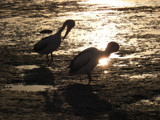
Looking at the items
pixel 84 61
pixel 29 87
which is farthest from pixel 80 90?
pixel 29 87

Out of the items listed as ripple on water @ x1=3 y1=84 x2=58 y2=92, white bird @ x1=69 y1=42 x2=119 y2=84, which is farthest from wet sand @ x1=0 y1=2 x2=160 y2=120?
white bird @ x1=69 y1=42 x2=119 y2=84

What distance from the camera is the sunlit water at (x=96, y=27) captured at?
14969mm

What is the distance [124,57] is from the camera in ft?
45.0

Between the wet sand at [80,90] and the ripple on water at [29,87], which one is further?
the ripple on water at [29,87]

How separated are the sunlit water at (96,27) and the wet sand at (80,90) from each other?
10.8 inches

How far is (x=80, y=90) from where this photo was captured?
10148 mm

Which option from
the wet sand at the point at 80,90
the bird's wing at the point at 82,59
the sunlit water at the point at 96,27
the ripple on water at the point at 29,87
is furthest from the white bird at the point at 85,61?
the sunlit water at the point at 96,27

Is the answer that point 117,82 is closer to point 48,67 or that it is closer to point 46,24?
point 48,67

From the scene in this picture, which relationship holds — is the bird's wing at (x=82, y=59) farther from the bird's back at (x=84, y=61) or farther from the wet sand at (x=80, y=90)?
the wet sand at (x=80, y=90)

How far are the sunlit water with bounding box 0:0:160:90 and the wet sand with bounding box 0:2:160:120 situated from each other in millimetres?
274

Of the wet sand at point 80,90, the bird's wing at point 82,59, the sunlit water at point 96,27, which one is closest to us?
the wet sand at point 80,90

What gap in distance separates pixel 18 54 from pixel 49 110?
6.50m

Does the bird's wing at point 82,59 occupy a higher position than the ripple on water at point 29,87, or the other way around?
the bird's wing at point 82,59

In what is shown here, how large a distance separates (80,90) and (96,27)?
1175cm
